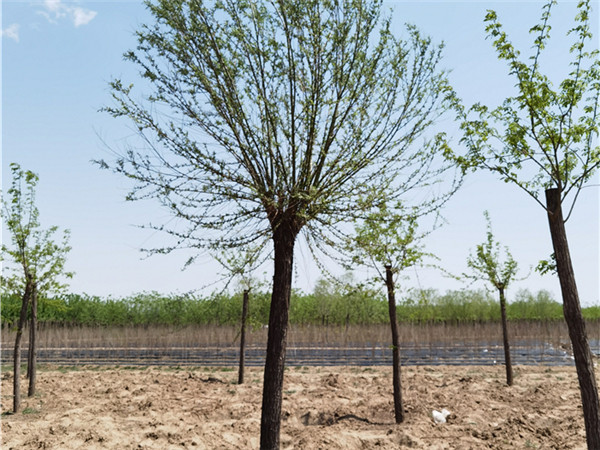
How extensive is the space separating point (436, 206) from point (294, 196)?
6.20 feet

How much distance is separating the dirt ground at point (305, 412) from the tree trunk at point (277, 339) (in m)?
2.10

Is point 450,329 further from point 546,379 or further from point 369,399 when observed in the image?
point 369,399

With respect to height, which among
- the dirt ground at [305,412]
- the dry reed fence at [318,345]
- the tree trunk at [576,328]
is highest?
the tree trunk at [576,328]

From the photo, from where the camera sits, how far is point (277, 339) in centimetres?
566

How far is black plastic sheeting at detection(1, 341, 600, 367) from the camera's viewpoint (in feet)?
59.4

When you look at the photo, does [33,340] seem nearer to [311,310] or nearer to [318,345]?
[318,345]

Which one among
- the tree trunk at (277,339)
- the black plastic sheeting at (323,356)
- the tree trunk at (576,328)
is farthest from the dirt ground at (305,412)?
the black plastic sheeting at (323,356)

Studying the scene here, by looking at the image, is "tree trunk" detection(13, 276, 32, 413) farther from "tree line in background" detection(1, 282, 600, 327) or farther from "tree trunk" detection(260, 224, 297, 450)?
"tree line in background" detection(1, 282, 600, 327)

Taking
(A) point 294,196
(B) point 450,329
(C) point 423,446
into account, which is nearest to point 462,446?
(C) point 423,446

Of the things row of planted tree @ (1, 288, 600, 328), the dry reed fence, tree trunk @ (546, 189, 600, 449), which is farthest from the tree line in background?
tree trunk @ (546, 189, 600, 449)

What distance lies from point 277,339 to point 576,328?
376 centimetres

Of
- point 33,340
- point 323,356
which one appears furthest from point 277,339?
point 323,356

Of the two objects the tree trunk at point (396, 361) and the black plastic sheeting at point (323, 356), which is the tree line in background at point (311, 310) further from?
the tree trunk at point (396, 361)

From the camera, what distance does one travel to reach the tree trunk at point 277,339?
554 cm
